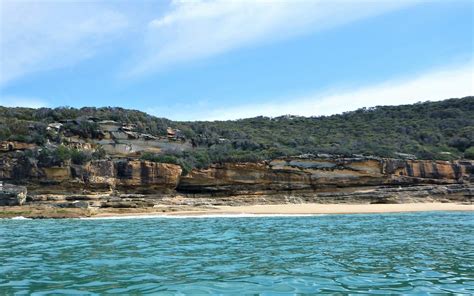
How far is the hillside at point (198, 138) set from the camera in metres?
44.8

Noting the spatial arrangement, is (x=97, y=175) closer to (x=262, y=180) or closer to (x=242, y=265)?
(x=262, y=180)

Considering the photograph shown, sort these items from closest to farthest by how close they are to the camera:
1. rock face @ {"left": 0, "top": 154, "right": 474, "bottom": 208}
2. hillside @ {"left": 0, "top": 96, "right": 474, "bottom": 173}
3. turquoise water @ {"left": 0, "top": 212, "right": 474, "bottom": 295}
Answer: turquoise water @ {"left": 0, "top": 212, "right": 474, "bottom": 295} → rock face @ {"left": 0, "top": 154, "right": 474, "bottom": 208} → hillside @ {"left": 0, "top": 96, "right": 474, "bottom": 173}

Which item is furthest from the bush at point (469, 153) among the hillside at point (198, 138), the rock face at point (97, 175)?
the rock face at point (97, 175)

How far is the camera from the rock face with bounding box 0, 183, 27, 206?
116ft

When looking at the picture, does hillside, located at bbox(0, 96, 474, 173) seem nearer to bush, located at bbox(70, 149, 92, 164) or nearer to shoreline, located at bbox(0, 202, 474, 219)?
bush, located at bbox(70, 149, 92, 164)

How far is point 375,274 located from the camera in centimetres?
858

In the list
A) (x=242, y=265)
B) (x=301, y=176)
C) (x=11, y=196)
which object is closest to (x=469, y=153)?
(x=301, y=176)

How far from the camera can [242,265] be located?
32.2 ft

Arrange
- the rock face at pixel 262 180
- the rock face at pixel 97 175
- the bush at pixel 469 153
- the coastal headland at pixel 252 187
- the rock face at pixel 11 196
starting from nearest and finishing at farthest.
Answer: the rock face at pixel 11 196 → the coastal headland at pixel 252 187 → the rock face at pixel 97 175 → the rock face at pixel 262 180 → the bush at pixel 469 153

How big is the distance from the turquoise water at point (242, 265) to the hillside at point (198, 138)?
29.5 metres

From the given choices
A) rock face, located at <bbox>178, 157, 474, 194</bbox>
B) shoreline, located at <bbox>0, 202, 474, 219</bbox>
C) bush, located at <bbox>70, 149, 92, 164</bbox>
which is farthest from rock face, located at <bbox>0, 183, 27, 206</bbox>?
rock face, located at <bbox>178, 157, 474, 194</bbox>

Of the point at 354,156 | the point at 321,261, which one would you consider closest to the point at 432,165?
the point at 354,156

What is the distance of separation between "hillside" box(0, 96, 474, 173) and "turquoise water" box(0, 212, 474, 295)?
2953 cm

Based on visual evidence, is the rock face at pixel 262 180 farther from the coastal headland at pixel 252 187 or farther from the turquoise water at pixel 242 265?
the turquoise water at pixel 242 265
